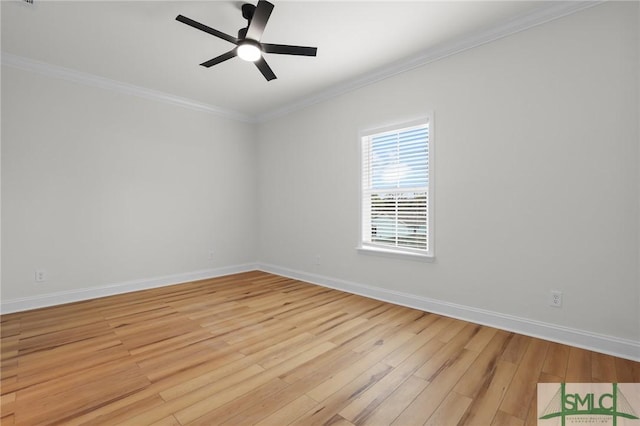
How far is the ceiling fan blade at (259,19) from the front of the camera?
2.15 metres

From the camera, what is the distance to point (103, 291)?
388 centimetres

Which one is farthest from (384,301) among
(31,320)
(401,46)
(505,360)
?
(31,320)

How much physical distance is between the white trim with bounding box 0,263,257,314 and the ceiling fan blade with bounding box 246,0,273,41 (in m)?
3.61

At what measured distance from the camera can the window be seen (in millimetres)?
3342

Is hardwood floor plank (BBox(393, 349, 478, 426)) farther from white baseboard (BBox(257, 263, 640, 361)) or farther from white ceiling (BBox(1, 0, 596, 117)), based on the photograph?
white ceiling (BBox(1, 0, 596, 117))

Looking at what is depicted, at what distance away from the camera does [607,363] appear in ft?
6.97

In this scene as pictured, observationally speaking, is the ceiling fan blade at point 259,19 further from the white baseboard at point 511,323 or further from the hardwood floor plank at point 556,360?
the hardwood floor plank at point 556,360

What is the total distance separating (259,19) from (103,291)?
151 inches

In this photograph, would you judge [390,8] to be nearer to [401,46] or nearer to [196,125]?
[401,46]

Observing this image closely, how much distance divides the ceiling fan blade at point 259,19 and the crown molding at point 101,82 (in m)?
2.56

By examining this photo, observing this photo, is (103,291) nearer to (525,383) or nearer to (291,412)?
(291,412)

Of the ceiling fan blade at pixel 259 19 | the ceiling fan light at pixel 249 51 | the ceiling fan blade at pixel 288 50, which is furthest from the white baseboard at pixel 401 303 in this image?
the ceiling fan blade at pixel 259 19

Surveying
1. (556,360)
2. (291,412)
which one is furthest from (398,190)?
(291,412)

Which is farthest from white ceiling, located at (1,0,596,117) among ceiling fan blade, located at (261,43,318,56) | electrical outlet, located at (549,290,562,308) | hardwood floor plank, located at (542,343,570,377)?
hardwood floor plank, located at (542,343,570,377)
